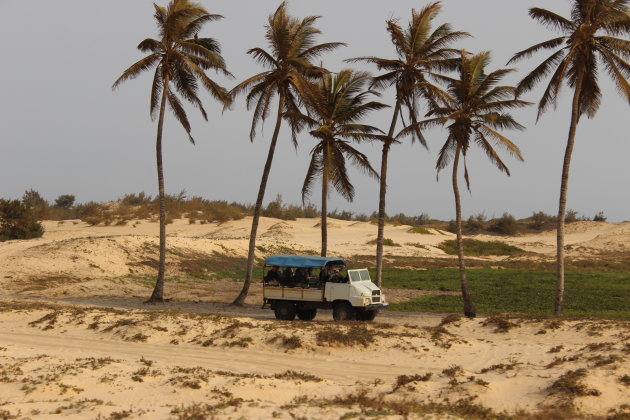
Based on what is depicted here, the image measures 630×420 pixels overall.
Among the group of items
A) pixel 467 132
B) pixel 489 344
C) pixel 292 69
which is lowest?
pixel 489 344

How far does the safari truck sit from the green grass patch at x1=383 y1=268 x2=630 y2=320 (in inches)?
243

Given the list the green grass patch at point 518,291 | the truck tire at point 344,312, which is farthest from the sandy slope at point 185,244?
the truck tire at point 344,312

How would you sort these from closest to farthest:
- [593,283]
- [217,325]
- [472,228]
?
[217,325]
[593,283]
[472,228]

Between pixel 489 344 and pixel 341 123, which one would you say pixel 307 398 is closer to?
pixel 489 344

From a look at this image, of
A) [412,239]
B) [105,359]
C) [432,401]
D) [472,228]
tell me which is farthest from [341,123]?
[472,228]

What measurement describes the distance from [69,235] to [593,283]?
41687 mm

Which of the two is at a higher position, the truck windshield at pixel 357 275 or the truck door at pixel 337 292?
the truck windshield at pixel 357 275

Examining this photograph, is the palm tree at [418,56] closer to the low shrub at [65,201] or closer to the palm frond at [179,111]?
the palm frond at [179,111]

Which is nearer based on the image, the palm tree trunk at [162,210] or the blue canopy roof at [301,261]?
the blue canopy roof at [301,261]

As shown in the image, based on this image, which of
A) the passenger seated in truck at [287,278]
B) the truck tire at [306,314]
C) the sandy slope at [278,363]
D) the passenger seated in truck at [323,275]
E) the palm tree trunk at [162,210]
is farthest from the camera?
the palm tree trunk at [162,210]

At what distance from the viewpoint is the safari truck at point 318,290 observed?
22016 millimetres

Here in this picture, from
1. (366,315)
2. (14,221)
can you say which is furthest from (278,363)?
(14,221)

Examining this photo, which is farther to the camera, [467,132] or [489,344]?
[467,132]

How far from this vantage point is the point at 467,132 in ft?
83.0
